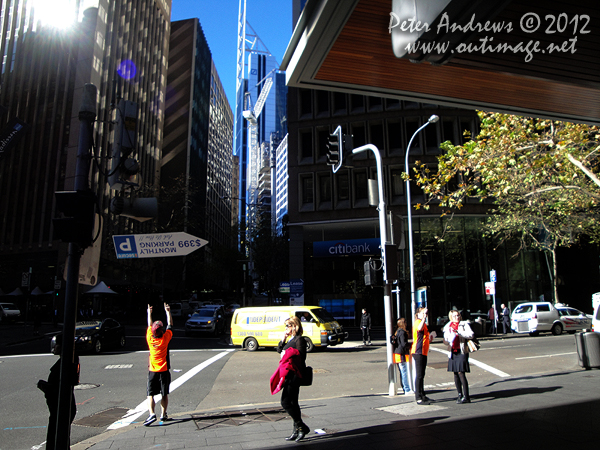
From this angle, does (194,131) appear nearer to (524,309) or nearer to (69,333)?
(524,309)

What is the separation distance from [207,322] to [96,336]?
8705mm

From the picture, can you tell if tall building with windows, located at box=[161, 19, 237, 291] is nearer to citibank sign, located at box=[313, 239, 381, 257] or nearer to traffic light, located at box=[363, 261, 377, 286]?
citibank sign, located at box=[313, 239, 381, 257]

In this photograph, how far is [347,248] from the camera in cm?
3209

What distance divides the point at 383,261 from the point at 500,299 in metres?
26.1

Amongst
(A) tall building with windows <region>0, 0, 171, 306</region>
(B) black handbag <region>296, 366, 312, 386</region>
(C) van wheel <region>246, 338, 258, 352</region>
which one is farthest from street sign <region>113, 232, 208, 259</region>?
(A) tall building with windows <region>0, 0, 171, 306</region>

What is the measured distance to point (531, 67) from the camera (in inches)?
233

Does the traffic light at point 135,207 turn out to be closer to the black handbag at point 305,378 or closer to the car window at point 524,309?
the black handbag at point 305,378

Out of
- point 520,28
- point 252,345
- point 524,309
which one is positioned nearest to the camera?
point 520,28

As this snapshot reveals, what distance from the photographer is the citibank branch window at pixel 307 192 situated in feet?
108

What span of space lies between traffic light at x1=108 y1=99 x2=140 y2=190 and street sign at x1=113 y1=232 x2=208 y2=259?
0.89 meters

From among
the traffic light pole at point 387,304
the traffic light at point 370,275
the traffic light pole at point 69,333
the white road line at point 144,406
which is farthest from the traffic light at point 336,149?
the white road line at point 144,406

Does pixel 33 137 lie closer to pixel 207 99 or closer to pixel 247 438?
pixel 247 438

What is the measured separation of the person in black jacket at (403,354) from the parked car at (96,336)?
39.5ft

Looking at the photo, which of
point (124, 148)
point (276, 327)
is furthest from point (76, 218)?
point (276, 327)
